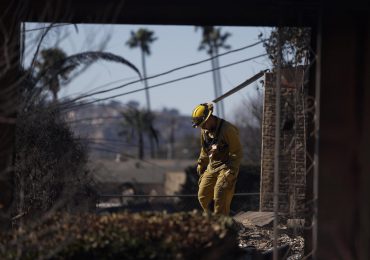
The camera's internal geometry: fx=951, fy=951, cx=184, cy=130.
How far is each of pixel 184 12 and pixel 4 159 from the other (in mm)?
2611

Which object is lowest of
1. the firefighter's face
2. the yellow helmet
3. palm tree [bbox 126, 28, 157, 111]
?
the firefighter's face

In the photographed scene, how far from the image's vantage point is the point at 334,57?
10.1 metres

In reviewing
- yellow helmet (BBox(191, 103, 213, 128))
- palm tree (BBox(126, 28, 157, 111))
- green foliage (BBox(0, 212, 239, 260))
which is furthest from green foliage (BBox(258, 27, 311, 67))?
palm tree (BBox(126, 28, 157, 111))

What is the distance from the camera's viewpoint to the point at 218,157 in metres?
14.2

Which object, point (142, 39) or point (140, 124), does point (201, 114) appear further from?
point (142, 39)

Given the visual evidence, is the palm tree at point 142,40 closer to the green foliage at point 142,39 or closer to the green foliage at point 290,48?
the green foliage at point 142,39

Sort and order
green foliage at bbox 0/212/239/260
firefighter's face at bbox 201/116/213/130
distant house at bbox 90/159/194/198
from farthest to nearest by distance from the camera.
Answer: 1. distant house at bbox 90/159/194/198
2. firefighter's face at bbox 201/116/213/130
3. green foliage at bbox 0/212/239/260

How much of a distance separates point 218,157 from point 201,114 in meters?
0.77

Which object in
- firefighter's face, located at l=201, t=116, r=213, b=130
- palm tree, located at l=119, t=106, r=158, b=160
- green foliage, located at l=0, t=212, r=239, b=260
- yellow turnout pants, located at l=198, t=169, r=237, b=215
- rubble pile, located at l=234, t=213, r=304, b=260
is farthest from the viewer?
palm tree, located at l=119, t=106, r=158, b=160

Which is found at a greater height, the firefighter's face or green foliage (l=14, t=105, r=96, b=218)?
the firefighter's face

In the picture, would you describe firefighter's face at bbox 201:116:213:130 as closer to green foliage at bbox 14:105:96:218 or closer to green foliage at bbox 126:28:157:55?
green foliage at bbox 14:105:96:218

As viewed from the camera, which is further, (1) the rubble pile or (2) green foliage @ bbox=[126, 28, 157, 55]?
(2) green foliage @ bbox=[126, 28, 157, 55]

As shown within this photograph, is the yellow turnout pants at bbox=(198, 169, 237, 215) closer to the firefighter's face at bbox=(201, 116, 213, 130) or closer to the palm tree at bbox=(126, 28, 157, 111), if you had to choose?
the firefighter's face at bbox=(201, 116, 213, 130)

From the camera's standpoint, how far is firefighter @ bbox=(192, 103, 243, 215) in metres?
13.9
